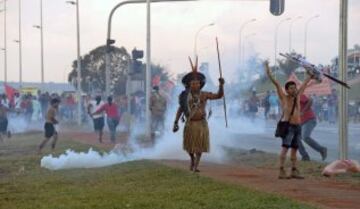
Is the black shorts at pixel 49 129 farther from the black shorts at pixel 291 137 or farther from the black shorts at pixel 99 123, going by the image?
the black shorts at pixel 291 137

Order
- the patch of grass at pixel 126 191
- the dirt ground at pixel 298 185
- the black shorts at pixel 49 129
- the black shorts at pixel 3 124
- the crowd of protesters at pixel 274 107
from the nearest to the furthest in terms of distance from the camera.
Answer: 1. the patch of grass at pixel 126 191
2. the dirt ground at pixel 298 185
3. the black shorts at pixel 49 129
4. the black shorts at pixel 3 124
5. the crowd of protesters at pixel 274 107

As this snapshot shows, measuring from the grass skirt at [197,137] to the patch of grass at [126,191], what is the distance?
0.48 m

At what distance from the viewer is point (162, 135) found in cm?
1928

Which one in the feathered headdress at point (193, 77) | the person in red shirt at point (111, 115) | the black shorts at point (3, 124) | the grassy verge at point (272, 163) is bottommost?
the grassy verge at point (272, 163)

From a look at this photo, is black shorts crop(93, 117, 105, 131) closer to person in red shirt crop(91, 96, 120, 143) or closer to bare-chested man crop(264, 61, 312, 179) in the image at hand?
Result: person in red shirt crop(91, 96, 120, 143)

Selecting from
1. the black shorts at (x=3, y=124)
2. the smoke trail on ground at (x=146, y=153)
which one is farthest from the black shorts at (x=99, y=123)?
the smoke trail on ground at (x=146, y=153)

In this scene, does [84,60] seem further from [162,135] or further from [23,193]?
[23,193]

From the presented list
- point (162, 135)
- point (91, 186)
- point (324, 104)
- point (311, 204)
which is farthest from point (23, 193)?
point (324, 104)

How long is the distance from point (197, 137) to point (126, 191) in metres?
2.34

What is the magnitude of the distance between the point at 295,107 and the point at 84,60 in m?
77.3

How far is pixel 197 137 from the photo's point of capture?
12.6 meters

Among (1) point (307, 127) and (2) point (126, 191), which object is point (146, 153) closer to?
(1) point (307, 127)

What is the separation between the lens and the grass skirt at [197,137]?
12.6 metres

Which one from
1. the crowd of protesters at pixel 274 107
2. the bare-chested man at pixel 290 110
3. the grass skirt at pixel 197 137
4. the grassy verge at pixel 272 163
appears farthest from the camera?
the crowd of protesters at pixel 274 107
